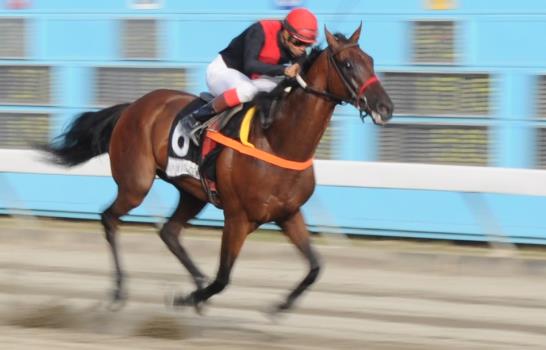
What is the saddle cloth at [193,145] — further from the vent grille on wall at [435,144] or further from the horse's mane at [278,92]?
the vent grille on wall at [435,144]

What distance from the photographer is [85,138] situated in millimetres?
8797

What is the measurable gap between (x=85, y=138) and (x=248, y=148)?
204cm

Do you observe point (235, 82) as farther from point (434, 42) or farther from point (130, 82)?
point (130, 82)

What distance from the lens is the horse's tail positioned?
28.5 ft

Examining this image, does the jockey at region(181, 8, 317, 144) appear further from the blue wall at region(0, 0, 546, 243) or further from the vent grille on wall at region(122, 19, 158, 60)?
the vent grille on wall at region(122, 19, 158, 60)

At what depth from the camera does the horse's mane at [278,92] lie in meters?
7.07

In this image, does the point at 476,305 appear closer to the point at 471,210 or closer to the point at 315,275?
the point at 315,275

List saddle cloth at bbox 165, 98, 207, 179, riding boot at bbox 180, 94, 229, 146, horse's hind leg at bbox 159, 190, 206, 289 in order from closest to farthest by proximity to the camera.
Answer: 1. riding boot at bbox 180, 94, 229, 146
2. saddle cloth at bbox 165, 98, 207, 179
3. horse's hind leg at bbox 159, 190, 206, 289

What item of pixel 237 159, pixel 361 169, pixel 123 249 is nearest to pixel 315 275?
pixel 237 159

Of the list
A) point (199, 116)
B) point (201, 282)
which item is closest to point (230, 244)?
point (201, 282)

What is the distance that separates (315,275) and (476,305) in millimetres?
1350

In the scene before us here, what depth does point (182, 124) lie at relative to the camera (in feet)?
25.4

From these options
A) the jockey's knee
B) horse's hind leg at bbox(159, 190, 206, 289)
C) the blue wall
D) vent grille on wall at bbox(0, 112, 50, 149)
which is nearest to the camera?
the jockey's knee

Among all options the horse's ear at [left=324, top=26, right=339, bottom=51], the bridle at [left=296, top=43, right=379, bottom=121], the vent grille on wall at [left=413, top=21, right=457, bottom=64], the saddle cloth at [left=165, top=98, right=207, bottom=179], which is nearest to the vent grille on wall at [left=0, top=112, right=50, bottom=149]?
the vent grille on wall at [left=413, top=21, right=457, bottom=64]
